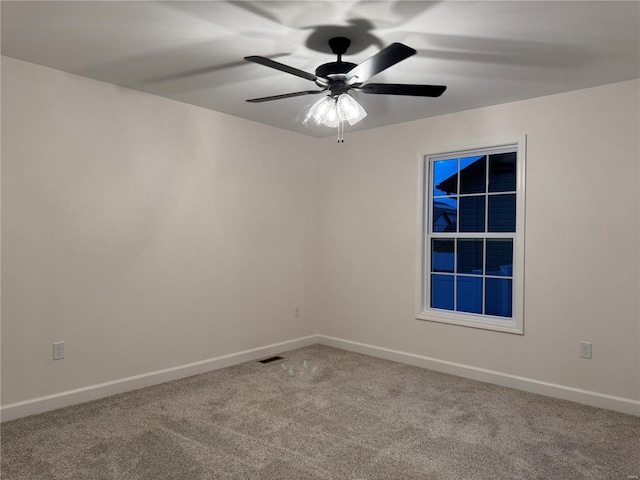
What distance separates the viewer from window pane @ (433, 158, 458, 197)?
4.34 m

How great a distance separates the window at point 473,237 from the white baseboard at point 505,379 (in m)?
0.40

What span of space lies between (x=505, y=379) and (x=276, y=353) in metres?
2.28

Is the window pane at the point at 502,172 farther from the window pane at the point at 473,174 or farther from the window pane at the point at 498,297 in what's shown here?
the window pane at the point at 498,297

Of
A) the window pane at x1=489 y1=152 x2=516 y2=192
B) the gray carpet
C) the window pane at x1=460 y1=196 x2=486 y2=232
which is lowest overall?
the gray carpet

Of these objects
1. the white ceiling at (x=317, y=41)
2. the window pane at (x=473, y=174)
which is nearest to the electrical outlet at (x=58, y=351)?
the white ceiling at (x=317, y=41)

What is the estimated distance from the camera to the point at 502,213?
13.2ft

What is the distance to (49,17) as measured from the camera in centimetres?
239

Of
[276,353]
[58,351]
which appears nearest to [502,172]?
[276,353]

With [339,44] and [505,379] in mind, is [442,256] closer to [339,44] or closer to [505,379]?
[505,379]

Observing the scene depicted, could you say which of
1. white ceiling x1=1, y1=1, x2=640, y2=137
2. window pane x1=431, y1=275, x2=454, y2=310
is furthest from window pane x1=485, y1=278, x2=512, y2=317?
white ceiling x1=1, y1=1, x2=640, y2=137

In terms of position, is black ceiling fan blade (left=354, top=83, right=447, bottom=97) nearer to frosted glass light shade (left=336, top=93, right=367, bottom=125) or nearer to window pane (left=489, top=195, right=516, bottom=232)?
frosted glass light shade (left=336, top=93, right=367, bottom=125)

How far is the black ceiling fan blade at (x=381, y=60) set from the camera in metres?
2.05

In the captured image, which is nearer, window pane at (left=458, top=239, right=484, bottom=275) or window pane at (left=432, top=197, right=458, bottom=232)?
window pane at (left=458, top=239, right=484, bottom=275)

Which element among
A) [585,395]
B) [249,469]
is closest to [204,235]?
[249,469]
